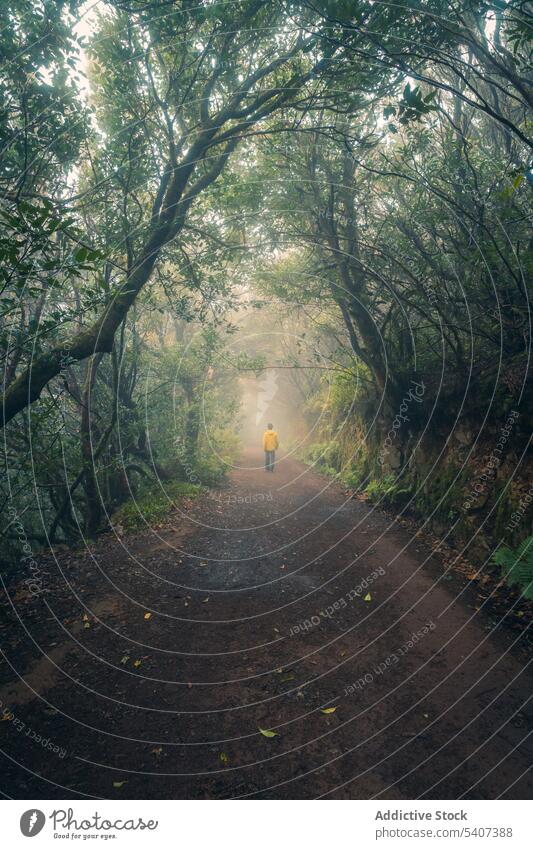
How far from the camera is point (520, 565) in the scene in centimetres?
578

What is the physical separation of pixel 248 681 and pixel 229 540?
568cm

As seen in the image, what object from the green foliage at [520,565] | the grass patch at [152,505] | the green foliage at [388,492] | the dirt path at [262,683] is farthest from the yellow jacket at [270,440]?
the green foliage at [520,565]

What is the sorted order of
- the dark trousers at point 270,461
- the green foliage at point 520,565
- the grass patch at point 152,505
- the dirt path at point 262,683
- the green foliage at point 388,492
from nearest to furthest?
1. the dirt path at point 262,683
2. the green foliage at point 520,565
3. the grass patch at point 152,505
4. the green foliage at point 388,492
5. the dark trousers at point 270,461

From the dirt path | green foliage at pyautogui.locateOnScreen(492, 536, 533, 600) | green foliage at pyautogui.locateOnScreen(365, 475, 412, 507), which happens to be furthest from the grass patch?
green foliage at pyautogui.locateOnScreen(492, 536, 533, 600)

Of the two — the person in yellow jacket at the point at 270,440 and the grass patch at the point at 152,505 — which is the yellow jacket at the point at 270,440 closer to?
the person in yellow jacket at the point at 270,440

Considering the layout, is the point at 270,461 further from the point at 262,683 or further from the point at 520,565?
the point at 262,683

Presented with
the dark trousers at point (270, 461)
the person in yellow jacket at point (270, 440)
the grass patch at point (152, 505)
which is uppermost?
the person in yellow jacket at point (270, 440)

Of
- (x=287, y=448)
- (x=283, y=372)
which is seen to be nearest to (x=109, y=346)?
(x=287, y=448)

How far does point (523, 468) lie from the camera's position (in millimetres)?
6824

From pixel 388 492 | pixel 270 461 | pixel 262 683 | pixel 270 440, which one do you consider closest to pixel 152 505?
pixel 388 492

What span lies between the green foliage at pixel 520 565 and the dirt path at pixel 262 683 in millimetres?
701

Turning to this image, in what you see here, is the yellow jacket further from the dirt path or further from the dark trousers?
the dirt path

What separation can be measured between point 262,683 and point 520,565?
412 cm

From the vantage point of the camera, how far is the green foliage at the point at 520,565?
5645 millimetres
